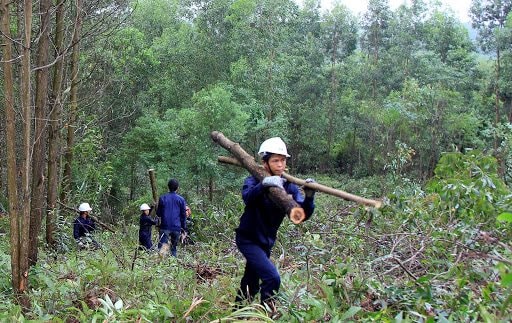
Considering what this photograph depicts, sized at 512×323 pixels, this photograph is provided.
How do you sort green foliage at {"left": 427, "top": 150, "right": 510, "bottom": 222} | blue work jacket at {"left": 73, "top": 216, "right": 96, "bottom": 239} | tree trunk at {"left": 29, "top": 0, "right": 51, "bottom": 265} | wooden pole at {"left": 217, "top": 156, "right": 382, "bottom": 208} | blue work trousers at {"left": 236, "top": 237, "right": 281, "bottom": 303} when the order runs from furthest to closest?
blue work jacket at {"left": 73, "top": 216, "right": 96, "bottom": 239}
tree trunk at {"left": 29, "top": 0, "right": 51, "bottom": 265}
green foliage at {"left": 427, "top": 150, "right": 510, "bottom": 222}
blue work trousers at {"left": 236, "top": 237, "right": 281, "bottom": 303}
wooden pole at {"left": 217, "top": 156, "right": 382, "bottom": 208}

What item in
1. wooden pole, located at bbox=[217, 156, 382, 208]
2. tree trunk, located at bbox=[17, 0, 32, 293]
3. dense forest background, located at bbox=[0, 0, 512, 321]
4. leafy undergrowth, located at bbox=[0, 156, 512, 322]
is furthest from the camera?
tree trunk, located at bbox=[17, 0, 32, 293]

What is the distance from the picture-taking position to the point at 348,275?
5.07 m

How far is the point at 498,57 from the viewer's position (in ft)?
106

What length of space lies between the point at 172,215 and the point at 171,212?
0.05 m

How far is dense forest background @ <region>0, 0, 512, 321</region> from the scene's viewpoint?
198 inches

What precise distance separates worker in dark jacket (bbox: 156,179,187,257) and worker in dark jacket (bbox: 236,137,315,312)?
4.85 metres

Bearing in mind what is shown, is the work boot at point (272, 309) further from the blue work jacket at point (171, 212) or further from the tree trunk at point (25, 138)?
the blue work jacket at point (171, 212)

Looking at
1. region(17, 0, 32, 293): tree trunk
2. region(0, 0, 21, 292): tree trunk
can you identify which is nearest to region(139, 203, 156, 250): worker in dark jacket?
region(17, 0, 32, 293): tree trunk

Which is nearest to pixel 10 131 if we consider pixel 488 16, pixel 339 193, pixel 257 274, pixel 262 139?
pixel 257 274

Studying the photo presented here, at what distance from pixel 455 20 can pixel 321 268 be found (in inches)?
1380

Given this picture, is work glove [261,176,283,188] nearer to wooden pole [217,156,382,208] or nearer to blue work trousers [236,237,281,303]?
wooden pole [217,156,382,208]

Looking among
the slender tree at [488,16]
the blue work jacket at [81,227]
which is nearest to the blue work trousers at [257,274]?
the blue work jacket at [81,227]

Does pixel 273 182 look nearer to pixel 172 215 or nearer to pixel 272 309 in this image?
pixel 272 309

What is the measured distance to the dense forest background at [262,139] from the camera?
5.04m
